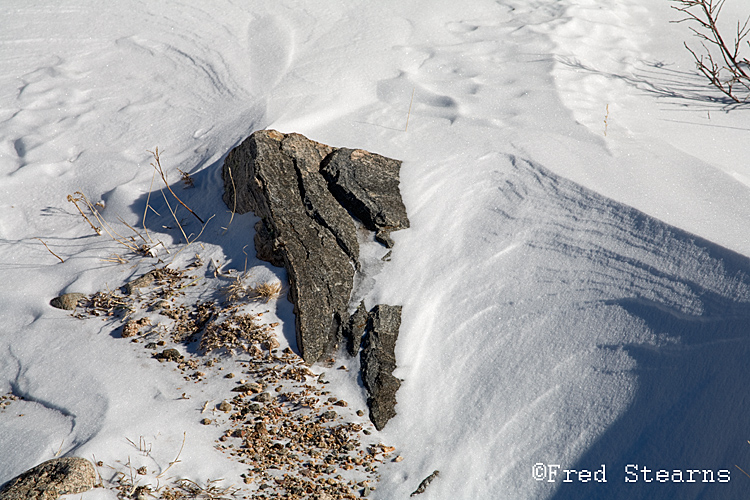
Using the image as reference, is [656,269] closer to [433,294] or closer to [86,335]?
[433,294]

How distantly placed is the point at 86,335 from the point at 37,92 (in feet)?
8.45

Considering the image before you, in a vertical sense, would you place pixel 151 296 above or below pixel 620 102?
below

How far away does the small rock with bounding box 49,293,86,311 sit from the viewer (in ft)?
8.29

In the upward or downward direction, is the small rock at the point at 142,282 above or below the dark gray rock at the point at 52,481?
above

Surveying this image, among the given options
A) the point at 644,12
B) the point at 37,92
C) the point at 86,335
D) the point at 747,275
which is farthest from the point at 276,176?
the point at 644,12

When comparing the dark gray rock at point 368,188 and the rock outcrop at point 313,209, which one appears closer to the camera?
the rock outcrop at point 313,209

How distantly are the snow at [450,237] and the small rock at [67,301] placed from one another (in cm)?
6

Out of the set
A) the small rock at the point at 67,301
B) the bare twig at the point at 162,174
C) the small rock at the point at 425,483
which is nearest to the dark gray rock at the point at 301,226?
the bare twig at the point at 162,174

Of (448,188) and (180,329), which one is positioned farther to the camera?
(448,188)

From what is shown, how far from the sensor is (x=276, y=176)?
266cm

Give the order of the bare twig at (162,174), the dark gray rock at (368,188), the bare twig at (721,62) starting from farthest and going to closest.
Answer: the bare twig at (721,62) → the bare twig at (162,174) → the dark gray rock at (368,188)

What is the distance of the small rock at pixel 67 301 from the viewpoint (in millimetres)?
2525

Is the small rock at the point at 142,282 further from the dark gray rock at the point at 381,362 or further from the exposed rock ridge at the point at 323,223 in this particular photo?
the dark gray rock at the point at 381,362

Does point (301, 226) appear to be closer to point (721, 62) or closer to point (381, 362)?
point (381, 362)
